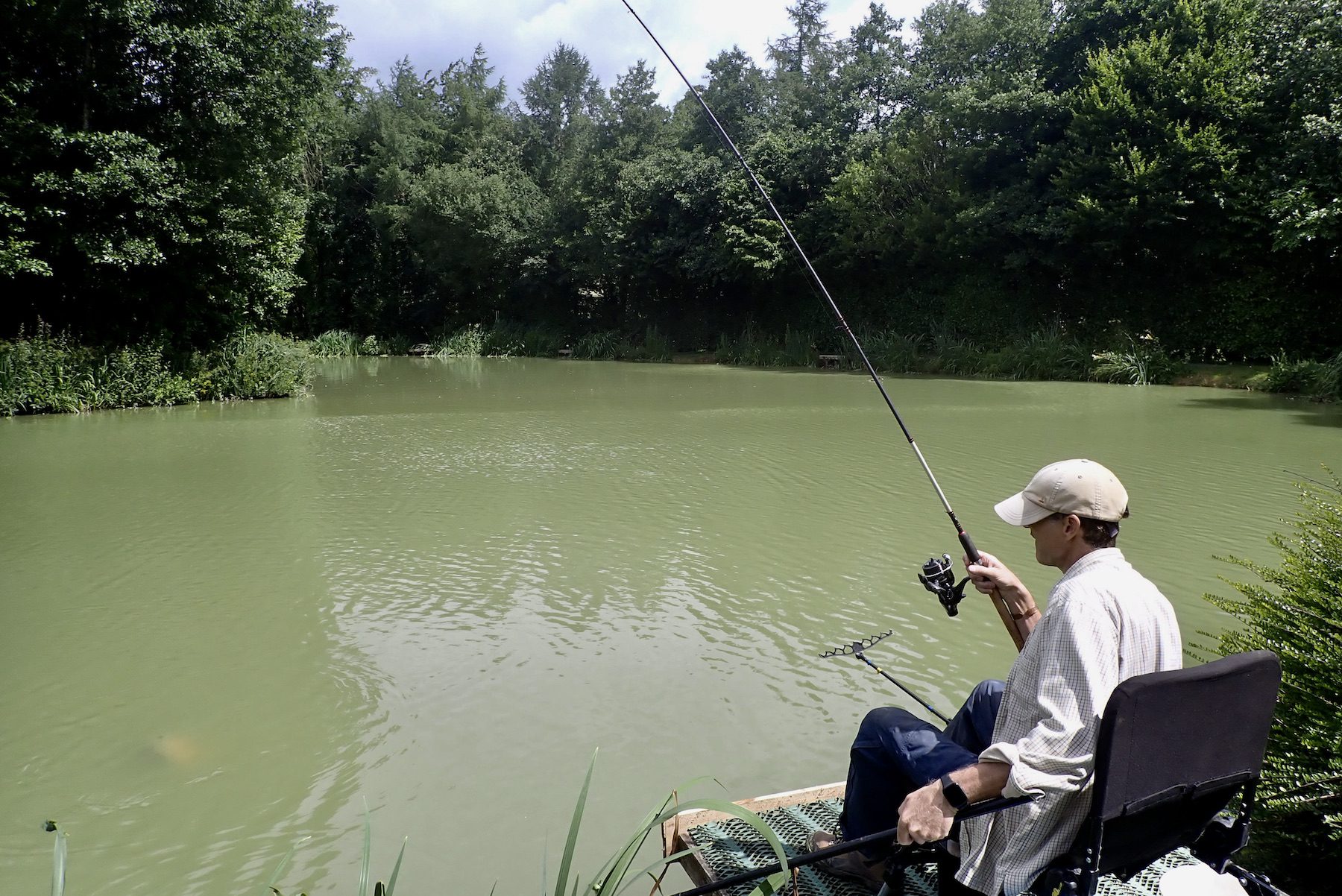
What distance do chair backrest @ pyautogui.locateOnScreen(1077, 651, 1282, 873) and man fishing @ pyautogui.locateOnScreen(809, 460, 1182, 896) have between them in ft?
0.28

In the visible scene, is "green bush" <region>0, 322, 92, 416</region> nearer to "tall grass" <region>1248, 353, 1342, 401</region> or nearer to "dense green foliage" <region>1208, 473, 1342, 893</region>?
"dense green foliage" <region>1208, 473, 1342, 893</region>

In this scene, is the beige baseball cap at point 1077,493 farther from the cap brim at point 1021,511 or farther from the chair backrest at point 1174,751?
→ the chair backrest at point 1174,751

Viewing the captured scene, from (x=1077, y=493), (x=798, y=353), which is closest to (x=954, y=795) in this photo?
(x=1077, y=493)

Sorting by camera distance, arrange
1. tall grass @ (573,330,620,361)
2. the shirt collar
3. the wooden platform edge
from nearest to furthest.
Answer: the shirt collar → the wooden platform edge → tall grass @ (573,330,620,361)

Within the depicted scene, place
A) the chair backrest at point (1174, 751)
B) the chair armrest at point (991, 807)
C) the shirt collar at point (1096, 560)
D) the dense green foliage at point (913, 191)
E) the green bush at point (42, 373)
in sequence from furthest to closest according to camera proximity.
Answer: the dense green foliage at point (913, 191)
the green bush at point (42, 373)
the shirt collar at point (1096, 560)
the chair armrest at point (991, 807)
the chair backrest at point (1174, 751)

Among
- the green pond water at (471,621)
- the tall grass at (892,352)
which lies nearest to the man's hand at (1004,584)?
the green pond water at (471,621)

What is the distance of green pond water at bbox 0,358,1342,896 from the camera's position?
125 inches

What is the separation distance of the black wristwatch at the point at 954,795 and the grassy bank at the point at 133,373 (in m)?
15.6

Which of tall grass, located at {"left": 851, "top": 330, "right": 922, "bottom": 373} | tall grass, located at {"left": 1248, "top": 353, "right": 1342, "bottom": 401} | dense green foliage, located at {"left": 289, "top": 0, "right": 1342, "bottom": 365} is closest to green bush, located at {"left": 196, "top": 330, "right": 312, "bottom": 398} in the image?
tall grass, located at {"left": 851, "top": 330, "right": 922, "bottom": 373}

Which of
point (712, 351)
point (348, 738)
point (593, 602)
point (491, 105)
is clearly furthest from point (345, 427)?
point (491, 105)

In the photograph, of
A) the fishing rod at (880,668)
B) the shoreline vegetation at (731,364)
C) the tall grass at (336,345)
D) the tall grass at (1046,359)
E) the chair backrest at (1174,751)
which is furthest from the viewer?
the tall grass at (336,345)

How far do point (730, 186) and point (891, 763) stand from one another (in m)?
27.5

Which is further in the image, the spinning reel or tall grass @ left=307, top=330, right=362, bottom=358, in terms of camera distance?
tall grass @ left=307, top=330, right=362, bottom=358

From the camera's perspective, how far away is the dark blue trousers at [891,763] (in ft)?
6.62
